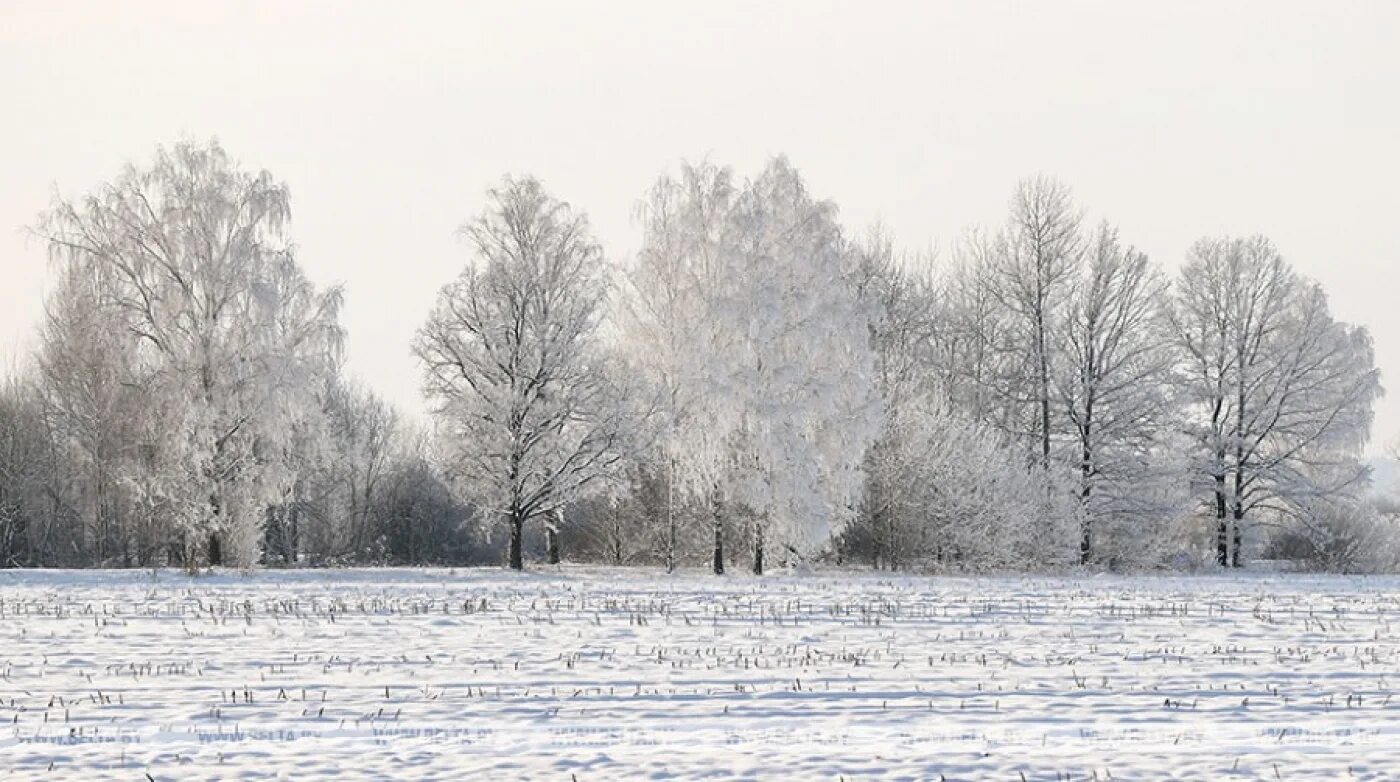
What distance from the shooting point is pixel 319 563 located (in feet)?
167

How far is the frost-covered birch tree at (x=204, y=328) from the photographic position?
117ft

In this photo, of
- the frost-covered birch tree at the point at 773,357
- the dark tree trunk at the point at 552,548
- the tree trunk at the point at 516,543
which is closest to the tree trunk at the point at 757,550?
the frost-covered birch tree at the point at 773,357

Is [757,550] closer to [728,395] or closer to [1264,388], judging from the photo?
[728,395]

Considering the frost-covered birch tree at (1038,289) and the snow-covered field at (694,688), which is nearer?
the snow-covered field at (694,688)

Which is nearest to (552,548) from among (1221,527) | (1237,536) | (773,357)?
(773,357)

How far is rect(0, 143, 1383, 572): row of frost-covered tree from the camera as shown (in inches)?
1422

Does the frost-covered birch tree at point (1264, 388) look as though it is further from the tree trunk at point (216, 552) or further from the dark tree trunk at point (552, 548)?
the tree trunk at point (216, 552)

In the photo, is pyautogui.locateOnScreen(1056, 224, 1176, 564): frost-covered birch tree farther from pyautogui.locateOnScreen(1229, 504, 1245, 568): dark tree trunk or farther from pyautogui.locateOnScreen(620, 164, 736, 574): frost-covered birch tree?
pyautogui.locateOnScreen(620, 164, 736, 574): frost-covered birch tree

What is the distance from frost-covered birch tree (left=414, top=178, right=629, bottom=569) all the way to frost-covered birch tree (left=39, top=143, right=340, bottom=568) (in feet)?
12.5

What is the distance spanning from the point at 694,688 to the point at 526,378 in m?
23.7

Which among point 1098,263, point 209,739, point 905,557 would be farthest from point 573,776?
point 1098,263

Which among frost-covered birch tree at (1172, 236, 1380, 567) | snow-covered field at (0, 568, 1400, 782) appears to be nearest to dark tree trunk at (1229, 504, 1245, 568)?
frost-covered birch tree at (1172, 236, 1380, 567)

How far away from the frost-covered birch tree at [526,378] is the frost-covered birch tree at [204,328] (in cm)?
381

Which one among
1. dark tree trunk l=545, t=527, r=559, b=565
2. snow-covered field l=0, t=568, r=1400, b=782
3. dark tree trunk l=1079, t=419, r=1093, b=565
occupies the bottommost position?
snow-covered field l=0, t=568, r=1400, b=782
